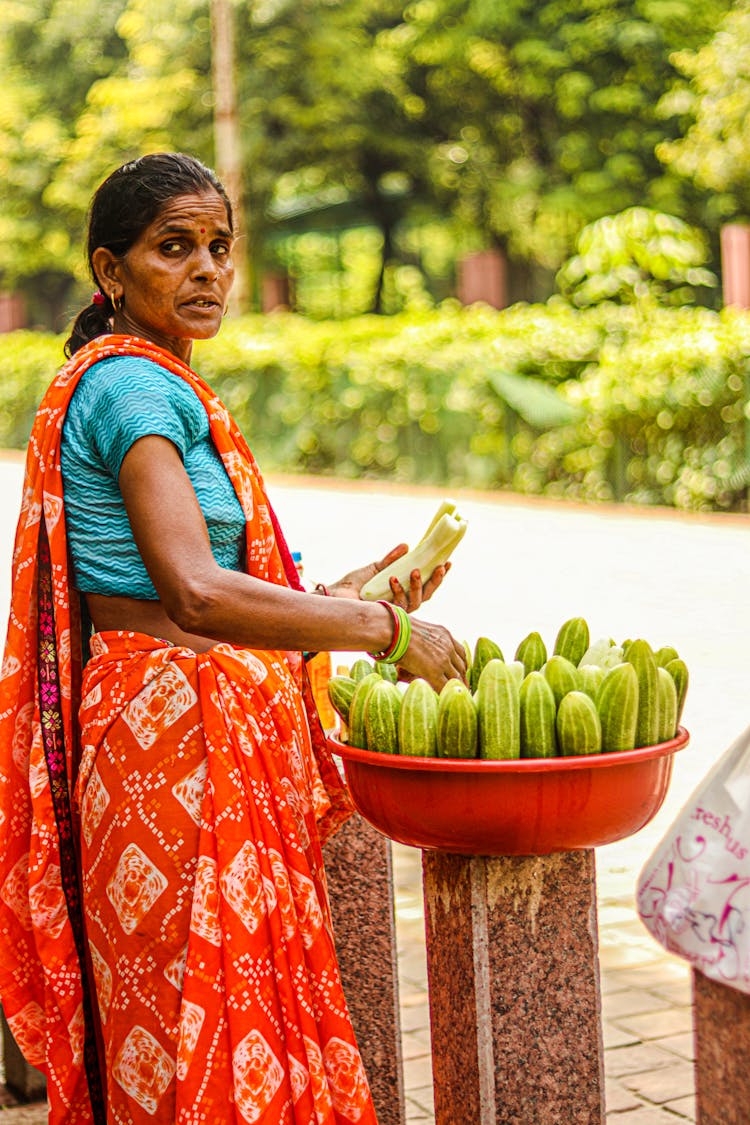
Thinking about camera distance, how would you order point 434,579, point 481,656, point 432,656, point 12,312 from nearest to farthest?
point 432,656 → point 481,656 → point 434,579 → point 12,312

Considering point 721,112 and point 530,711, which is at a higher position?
point 721,112

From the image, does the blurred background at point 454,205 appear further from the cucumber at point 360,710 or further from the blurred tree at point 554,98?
the cucumber at point 360,710

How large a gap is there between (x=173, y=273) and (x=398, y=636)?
2.36 ft

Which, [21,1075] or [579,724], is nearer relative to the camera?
[579,724]

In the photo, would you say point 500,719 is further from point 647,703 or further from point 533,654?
point 533,654

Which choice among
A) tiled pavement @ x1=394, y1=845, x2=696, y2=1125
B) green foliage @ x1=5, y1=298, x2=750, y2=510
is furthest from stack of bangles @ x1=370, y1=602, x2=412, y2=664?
green foliage @ x1=5, y1=298, x2=750, y2=510

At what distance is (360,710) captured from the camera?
7.86 ft

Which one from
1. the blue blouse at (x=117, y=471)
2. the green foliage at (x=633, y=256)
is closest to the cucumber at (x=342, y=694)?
the blue blouse at (x=117, y=471)

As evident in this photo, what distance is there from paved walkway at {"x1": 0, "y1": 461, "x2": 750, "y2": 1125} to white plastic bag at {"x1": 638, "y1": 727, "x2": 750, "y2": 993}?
5.49 ft

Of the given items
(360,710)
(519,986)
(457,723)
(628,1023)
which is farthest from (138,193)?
(628,1023)

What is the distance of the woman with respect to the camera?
7.64 ft

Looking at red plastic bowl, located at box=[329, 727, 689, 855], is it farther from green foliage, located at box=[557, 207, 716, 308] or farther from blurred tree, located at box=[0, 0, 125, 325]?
blurred tree, located at box=[0, 0, 125, 325]

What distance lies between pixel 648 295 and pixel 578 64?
318 inches

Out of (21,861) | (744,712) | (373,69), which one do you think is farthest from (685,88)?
(21,861)
